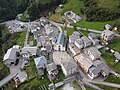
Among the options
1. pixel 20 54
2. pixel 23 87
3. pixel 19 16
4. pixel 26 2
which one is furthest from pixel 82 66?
pixel 26 2

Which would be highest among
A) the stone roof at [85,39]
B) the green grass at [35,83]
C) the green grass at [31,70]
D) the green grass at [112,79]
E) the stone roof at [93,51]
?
the stone roof at [85,39]

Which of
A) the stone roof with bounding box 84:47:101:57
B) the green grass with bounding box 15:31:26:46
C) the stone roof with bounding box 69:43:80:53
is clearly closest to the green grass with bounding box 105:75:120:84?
the stone roof with bounding box 84:47:101:57

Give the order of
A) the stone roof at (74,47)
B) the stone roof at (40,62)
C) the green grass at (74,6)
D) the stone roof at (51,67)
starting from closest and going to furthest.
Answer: the stone roof at (51,67) → the stone roof at (40,62) → the stone roof at (74,47) → the green grass at (74,6)

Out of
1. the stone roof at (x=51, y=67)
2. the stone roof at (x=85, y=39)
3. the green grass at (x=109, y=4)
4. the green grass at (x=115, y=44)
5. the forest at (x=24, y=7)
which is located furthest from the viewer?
the forest at (x=24, y=7)

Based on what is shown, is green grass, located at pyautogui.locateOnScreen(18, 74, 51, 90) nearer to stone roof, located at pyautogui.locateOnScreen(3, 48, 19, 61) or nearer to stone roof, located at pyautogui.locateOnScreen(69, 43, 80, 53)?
stone roof, located at pyautogui.locateOnScreen(3, 48, 19, 61)

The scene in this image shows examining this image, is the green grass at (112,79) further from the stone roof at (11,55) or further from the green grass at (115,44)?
the stone roof at (11,55)

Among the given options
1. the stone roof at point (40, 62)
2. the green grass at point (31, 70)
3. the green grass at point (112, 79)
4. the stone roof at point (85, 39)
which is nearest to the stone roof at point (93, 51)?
the stone roof at point (85, 39)

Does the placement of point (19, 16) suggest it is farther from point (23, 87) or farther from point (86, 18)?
point (23, 87)
